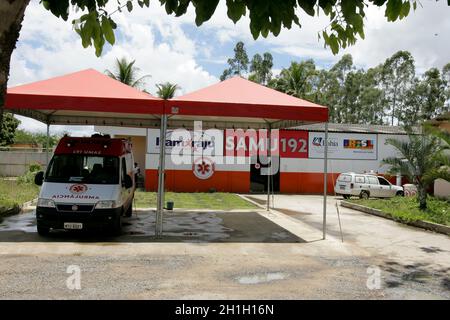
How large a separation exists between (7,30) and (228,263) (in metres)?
7.44

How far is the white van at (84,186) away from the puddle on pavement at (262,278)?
422cm

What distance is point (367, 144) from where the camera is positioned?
30.6 meters

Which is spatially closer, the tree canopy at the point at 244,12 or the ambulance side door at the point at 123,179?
the tree canopy at the point at 244,12

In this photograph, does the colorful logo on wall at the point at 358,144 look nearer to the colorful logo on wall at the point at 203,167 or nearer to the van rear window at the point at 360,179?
the van rear window at the point at 360,179

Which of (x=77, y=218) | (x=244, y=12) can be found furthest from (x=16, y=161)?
(x=244, y=12)

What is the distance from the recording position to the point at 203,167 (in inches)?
1119

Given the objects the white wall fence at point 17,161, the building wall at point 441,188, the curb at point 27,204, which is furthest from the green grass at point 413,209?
the white wall fence at point 17,161

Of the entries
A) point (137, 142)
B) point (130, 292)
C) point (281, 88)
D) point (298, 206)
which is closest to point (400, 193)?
point (298, 206)

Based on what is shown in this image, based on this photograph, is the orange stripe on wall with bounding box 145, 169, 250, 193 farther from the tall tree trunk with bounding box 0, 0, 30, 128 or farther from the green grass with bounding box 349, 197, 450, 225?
the tall tree trunk with bounding box 0, 0, 30, 128

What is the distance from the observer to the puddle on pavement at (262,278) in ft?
25.2

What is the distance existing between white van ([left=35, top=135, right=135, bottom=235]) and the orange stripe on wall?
15.2 meters

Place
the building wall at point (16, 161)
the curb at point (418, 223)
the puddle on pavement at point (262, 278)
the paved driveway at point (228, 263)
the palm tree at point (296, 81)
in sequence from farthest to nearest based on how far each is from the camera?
the palm tree at point (296, 81) → the building wall at point (16, 161) → the curb at point (418, 223) → the puddle on pavement at point (262, 278) → the paved driveway at point (228, 263)

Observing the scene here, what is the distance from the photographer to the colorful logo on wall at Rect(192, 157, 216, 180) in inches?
1117

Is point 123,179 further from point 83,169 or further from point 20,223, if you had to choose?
point 20,223
